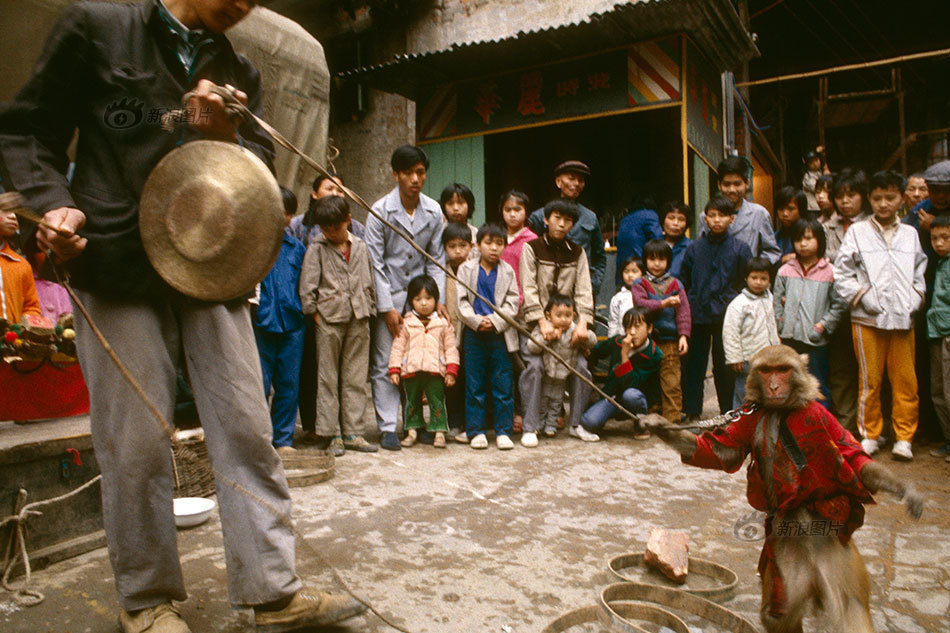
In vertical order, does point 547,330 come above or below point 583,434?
above

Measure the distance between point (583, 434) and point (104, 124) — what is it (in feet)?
14.0

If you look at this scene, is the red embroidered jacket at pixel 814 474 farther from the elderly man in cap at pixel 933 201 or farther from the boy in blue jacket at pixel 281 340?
the elderly man in cap at pixel 933 201

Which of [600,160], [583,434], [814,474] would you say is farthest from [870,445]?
[600,160]

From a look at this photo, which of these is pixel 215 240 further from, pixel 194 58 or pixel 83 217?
pixel 194 58

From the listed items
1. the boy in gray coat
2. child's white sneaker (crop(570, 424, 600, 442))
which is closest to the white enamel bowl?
the boy in gray coat

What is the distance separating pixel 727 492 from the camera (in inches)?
153

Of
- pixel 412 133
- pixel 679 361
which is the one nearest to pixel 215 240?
pixel 679 361

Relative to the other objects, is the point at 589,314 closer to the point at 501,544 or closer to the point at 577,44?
the point at 501,544

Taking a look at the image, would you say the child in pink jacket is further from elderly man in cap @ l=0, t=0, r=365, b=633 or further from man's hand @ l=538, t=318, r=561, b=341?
elderly man in cap @ l=0, t=0, r=365, b=633

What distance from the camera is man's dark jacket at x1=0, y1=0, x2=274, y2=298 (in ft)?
6.08

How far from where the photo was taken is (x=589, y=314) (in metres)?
5.67

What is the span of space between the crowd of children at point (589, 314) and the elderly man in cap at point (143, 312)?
2.77 meters

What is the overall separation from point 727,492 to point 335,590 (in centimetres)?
243

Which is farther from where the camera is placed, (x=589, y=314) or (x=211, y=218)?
(x=589, y=314)
